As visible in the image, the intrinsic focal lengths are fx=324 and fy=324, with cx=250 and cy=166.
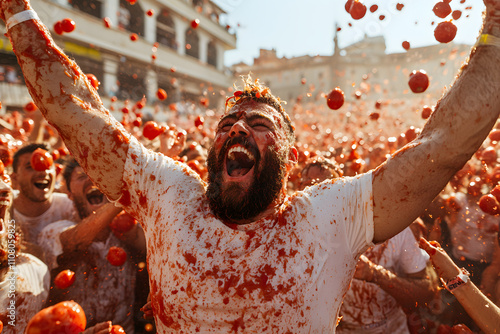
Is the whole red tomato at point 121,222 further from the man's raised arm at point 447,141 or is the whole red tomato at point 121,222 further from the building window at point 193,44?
the building window at point 193,44

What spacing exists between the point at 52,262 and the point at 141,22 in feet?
82.2

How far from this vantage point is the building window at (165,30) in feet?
85.7

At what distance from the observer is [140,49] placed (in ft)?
77.9

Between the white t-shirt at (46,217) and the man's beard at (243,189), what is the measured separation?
272cm

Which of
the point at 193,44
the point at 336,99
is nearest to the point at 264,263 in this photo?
the point at 336,99

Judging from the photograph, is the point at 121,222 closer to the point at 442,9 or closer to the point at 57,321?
the point at 57,321

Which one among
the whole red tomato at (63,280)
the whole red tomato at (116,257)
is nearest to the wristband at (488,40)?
the whole red tomato at (116,257)

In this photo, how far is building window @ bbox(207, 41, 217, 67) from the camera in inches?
1305

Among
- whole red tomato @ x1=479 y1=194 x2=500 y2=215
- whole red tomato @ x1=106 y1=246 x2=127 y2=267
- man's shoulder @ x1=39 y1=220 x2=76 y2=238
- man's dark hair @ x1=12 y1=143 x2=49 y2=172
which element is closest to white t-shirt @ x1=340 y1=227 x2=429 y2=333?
whole red tomato @ x1=479 y1=194 x2=500 y2=215

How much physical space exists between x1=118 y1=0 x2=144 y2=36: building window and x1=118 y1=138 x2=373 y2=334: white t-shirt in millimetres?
23937

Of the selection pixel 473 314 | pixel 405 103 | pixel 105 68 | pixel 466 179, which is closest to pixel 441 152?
pixel 473 314

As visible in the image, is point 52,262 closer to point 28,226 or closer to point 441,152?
point 28,226

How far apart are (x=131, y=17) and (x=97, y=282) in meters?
24.5

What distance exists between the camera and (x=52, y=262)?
10.8 ft
